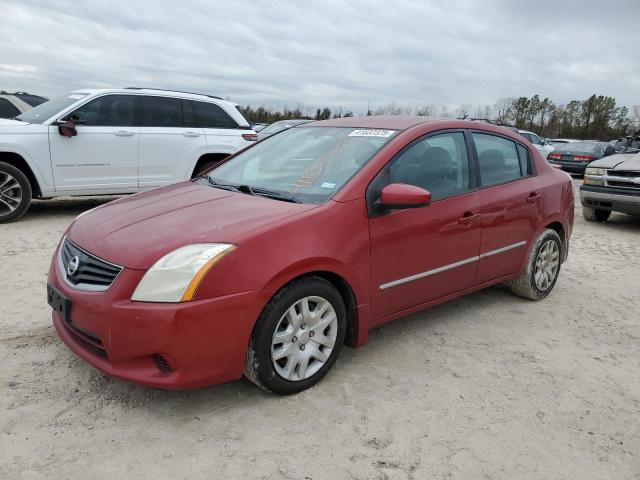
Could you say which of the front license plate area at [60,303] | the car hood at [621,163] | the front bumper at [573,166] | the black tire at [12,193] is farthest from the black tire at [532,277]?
the front bumper at [573,166]

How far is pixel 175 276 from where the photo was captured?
2.56 metres

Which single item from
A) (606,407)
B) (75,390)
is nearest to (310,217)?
(75,390)

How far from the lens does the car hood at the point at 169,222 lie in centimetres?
271

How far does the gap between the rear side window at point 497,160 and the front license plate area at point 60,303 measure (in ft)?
9.65

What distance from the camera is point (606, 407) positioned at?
3.06m

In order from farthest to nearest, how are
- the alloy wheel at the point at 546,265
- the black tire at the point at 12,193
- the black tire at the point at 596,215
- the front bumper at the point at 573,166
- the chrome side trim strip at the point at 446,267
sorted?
the front bumper at the point at 573,166 < the black tire at the point at 596,215 < the black tire at the point at 12,193 < the alloy wheel at the point at 546,265 < the chrome side trim strip at the point at 446,267

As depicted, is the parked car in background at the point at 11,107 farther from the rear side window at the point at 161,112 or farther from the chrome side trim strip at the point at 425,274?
the chrome side trim strip at the point at 425,274

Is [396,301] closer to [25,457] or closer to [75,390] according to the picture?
[75,390]

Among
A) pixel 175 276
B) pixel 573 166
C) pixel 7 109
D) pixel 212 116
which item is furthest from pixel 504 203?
pixel 573 166

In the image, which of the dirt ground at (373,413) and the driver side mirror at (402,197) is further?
the driver side mirror at (402,197)

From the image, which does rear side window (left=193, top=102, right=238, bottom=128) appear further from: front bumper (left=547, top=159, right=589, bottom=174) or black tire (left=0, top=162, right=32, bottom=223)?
front bumper (left=547, top=159, right=589, bottom=174)

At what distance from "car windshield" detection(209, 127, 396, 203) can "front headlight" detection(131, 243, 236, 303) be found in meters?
0.82

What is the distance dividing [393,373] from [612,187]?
7166mm

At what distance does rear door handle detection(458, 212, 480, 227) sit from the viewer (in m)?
3.78
